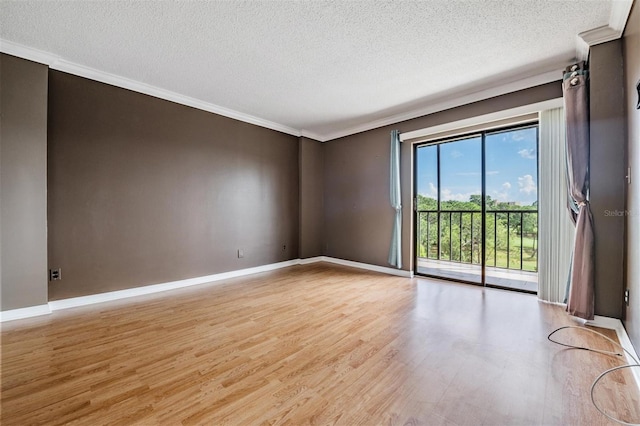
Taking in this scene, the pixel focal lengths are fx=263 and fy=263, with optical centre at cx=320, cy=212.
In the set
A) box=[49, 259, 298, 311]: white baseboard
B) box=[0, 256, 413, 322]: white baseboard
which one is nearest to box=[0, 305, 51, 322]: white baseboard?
box=[0, 256, 413, 322]: white baseboard

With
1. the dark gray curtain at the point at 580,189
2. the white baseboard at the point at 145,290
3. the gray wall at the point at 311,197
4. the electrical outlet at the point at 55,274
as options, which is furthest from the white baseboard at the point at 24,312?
the dark gray curtain at the point at 580,189

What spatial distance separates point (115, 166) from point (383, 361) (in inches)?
142

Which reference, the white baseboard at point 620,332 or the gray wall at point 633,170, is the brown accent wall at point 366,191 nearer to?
the gray wall at point 633,170

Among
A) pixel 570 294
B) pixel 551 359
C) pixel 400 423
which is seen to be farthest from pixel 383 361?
pixel 570 294

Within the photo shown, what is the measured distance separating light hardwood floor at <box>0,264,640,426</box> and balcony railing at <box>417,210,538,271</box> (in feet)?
4.84

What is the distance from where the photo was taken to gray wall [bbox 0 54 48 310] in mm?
2475

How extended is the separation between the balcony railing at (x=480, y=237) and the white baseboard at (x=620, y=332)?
1.51 m

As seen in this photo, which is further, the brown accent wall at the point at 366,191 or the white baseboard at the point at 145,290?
the brown accent wall at the point at 366,191

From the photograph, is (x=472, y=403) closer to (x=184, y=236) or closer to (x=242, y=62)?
(x=242, y=62)

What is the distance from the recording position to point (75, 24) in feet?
7.32

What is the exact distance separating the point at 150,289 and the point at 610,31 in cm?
549

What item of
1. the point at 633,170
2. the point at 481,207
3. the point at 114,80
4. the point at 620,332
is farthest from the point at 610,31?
the point at 114,80

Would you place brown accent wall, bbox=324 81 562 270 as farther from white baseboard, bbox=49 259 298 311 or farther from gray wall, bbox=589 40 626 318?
white baseboard, bbox=49 259 298 311

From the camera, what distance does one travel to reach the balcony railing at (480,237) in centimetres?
406
